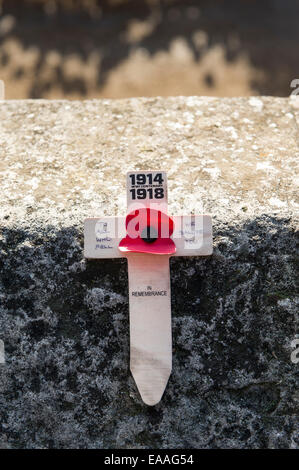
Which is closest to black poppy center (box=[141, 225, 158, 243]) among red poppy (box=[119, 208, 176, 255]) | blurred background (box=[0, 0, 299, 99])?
red poppy (box=[119, 208, 176, 255])

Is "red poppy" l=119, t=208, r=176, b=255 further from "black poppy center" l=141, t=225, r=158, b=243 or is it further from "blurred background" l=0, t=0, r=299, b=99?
"blurred background" l=0, t=0, r=299, b=99

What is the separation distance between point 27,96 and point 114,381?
142 centimetres

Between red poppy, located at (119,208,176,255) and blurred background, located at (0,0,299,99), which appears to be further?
blurred background, located at (0,0,299,99)

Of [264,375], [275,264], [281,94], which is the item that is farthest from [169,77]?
[264,375]

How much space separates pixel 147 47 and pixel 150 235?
1387 mm

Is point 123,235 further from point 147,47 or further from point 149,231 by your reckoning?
point 147,47

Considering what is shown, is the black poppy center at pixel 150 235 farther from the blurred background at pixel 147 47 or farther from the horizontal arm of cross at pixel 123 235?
the blurred background at pixel 147 47

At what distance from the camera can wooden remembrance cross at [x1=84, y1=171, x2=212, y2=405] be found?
3.49ft

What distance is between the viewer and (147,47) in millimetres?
2238

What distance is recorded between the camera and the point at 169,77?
7.14 ft

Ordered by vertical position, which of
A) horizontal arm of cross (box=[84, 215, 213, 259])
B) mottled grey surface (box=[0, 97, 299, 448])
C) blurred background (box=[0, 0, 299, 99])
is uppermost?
blurred background (box=[0, 0, 299, 99])

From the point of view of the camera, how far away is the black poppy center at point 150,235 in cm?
108

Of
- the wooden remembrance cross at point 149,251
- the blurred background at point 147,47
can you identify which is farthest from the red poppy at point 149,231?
the blurred background at point 147,47
